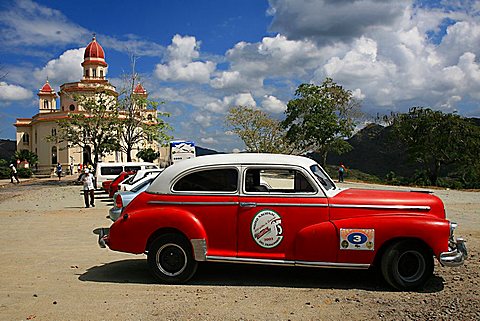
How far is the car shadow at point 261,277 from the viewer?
670 centimetres

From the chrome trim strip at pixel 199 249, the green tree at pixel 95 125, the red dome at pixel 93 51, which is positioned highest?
the red dome at pixel 93 51

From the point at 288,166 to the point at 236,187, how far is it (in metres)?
0.80

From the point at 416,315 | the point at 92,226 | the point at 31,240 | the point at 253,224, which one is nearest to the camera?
the point at 416,315

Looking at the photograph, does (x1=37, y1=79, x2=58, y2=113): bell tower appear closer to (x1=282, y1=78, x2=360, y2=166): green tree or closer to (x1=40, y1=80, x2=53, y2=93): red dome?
(x1=40, y1=80, x2=53, y2=93): red dome

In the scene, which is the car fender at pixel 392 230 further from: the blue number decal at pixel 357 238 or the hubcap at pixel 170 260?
the hubcap at pixel 170 260

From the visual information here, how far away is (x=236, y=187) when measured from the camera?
6738 mm

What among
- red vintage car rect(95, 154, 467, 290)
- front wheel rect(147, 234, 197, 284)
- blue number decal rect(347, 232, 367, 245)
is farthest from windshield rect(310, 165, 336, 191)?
front wheel rect(147, 234, 197, 284)

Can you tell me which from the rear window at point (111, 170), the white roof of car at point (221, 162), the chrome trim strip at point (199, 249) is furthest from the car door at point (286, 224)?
the rear window at point (111, 170)

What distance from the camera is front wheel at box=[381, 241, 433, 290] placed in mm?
6266

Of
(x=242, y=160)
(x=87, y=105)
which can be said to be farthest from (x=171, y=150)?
(x=242, y=160)

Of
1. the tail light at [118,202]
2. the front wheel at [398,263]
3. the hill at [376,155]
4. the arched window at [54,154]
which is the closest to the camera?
the front wheel at [398,263]

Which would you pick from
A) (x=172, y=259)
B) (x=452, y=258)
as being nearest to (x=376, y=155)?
(x=452, y=258)

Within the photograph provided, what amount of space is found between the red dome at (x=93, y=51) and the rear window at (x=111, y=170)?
146ft

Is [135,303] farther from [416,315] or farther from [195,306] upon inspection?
[416,315]
